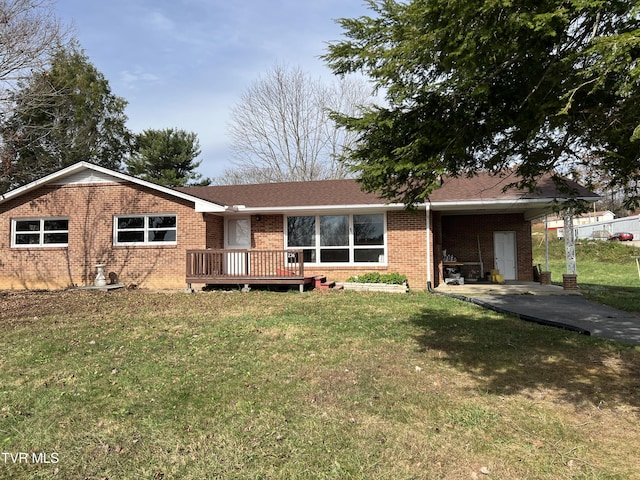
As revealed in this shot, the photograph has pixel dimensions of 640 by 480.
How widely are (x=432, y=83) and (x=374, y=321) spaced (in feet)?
17.1

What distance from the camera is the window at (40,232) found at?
1459cm

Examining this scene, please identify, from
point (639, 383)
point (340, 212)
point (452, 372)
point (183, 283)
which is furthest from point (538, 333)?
point (183, 283)

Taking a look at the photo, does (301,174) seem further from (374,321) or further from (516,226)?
(374,321)

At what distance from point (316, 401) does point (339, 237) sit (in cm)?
1045

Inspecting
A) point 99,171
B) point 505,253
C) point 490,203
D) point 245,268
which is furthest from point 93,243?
point 505,253

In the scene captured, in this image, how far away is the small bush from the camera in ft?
43.1

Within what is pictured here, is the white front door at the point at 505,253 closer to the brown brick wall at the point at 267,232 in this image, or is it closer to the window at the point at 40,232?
the brown brick wall at the point at 267,232

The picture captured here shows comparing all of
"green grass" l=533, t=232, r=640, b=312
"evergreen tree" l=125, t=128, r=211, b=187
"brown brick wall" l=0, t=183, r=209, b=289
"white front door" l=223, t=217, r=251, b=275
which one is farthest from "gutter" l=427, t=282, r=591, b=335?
"evergreen tree" l=125, t=128, r=211, b=187

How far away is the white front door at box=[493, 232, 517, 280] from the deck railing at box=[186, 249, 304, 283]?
7810 millimetres

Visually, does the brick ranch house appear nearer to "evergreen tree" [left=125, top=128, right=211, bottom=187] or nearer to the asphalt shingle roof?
the asphalt shingle roof

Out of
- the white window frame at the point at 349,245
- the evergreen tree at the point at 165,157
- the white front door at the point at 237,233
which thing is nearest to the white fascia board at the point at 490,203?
the white window frame at the point at 349,245

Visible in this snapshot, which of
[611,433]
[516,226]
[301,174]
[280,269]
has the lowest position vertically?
[611,433]

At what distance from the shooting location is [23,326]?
7.82 metres

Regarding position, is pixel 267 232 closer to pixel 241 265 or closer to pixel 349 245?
pixel 241 265
